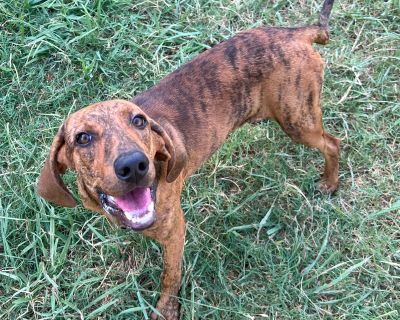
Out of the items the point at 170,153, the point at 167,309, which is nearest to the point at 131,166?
the point at 170,153

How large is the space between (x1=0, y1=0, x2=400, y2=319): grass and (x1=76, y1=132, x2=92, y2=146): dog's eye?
4.85 ft

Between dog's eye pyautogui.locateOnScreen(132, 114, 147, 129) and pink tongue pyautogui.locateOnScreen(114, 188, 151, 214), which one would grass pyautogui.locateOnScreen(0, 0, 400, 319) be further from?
dog's eye pyautogui.locateOnScreen(132, 114, 147, 129)

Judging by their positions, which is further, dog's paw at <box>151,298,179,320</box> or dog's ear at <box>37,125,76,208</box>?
dog's paw at <box>151,298,179,320</box>

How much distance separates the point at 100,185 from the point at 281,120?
68.9 inches

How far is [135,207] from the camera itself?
11.3 feet

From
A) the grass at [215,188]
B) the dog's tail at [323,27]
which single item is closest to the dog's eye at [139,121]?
the grass at [215,188]

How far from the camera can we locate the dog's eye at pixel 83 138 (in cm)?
338

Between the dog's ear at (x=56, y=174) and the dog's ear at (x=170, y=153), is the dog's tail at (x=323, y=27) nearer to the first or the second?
the dog's ear at (x=170, y=153)

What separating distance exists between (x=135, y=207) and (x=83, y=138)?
0.52 metres

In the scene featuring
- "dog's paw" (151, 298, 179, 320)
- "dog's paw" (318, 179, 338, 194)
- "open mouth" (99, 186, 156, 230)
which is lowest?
"dog's paw" (151, 298, 179, 320)

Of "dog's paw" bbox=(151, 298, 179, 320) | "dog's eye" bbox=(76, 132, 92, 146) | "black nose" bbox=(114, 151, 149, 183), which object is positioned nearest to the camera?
"black nose" bbox=(114, 151, 149, 183)

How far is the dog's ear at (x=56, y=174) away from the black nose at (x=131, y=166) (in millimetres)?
607

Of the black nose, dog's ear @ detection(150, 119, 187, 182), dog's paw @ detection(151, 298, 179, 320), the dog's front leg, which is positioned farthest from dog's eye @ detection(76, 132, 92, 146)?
dog's paw @ detection(151, 298, 179, 320)

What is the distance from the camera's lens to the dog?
137 inches
